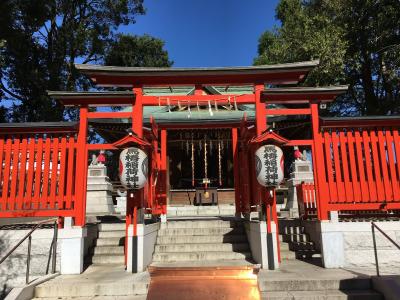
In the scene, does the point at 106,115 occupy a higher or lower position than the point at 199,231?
higher

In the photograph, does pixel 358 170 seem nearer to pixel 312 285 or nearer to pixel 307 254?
pixel 307 254

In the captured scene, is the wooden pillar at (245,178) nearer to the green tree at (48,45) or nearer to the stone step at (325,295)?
the stone step at (325,295)

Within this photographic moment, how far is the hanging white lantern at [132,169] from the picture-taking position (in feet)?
26.4

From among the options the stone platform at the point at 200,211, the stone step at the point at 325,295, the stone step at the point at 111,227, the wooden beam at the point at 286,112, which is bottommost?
the stone step at the point at 325,295

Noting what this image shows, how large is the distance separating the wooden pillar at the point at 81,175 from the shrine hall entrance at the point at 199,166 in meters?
8.91

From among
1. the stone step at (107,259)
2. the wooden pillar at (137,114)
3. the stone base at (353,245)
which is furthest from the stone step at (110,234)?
the stone base at (353,245)

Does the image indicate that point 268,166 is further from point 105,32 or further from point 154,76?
point 105,32

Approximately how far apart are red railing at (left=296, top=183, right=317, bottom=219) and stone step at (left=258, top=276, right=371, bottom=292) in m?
3.24

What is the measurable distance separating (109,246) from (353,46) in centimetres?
1576

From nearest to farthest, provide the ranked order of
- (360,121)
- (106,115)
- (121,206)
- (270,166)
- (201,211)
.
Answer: (270,166), (360,121), (106,115), (201,211), (121,206)

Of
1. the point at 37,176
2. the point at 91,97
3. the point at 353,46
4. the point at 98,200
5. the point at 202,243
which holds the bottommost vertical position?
the point at 202,243

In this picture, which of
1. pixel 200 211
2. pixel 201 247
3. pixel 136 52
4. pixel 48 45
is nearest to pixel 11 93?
pixel 48 45

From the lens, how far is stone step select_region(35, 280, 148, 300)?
6664mm

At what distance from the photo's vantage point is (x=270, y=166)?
8000 millimetres
